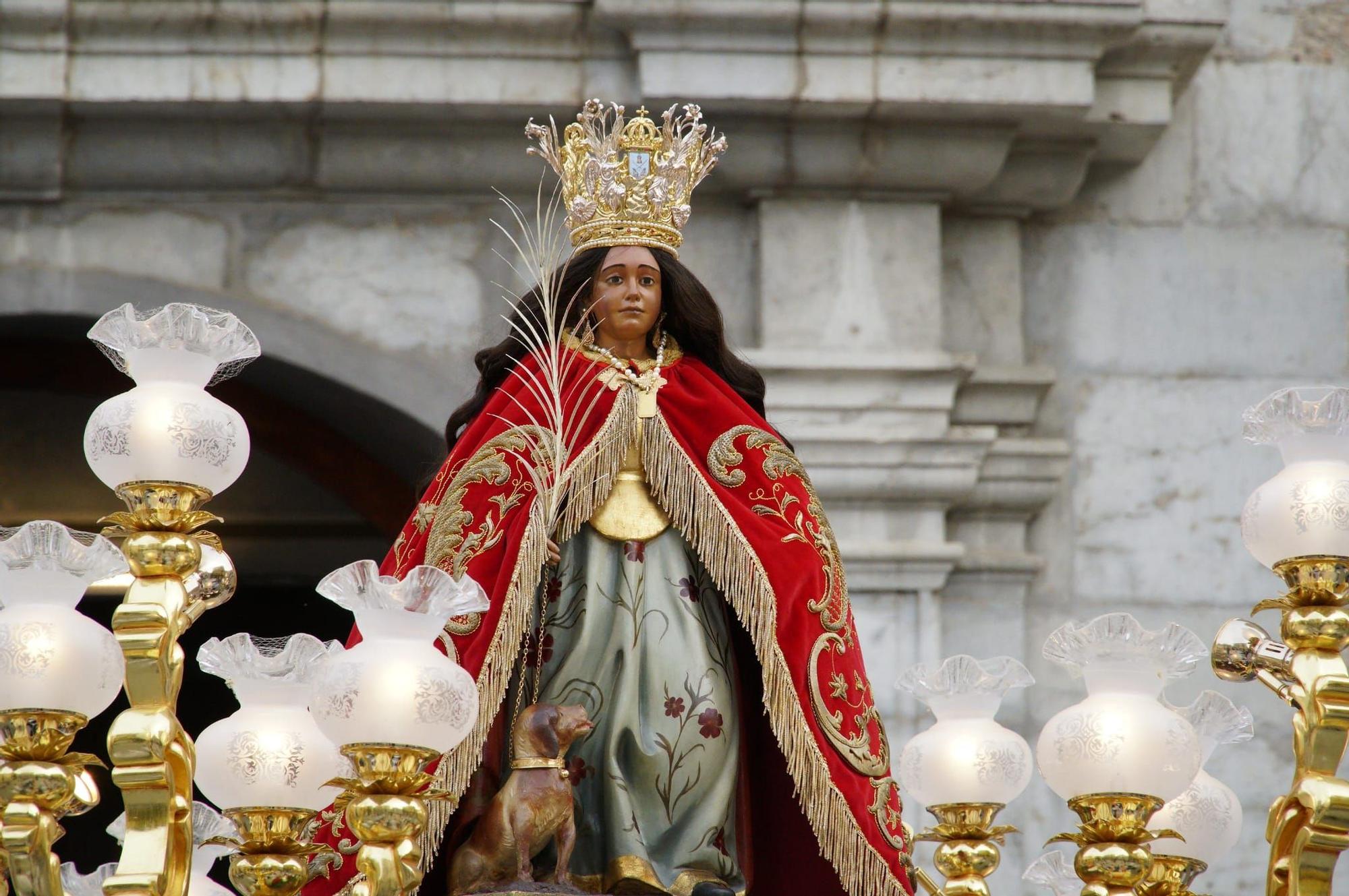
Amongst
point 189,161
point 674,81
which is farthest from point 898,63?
point 189,161

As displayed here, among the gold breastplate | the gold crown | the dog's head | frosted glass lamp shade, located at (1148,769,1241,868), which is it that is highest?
the gold crown

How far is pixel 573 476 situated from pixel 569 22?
6.23ft

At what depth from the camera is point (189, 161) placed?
18.0 feet

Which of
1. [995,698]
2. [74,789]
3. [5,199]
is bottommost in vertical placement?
[74,789]

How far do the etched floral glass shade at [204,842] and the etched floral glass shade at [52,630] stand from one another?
62cm

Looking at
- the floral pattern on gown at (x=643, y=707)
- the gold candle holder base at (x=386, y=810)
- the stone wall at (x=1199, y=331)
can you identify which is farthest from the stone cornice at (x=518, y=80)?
the gold candle holder base at (x=386, y=810)

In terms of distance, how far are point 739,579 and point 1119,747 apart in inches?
32.3

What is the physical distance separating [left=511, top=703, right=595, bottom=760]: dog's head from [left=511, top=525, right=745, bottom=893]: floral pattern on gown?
166mm

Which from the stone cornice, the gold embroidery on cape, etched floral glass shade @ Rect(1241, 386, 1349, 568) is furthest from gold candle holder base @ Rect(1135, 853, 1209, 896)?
the stone cornice

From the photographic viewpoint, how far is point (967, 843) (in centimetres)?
359

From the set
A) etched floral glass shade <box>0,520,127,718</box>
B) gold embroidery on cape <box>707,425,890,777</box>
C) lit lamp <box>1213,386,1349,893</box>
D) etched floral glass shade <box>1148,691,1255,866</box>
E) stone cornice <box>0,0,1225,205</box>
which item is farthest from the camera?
stone cornice <box>0,0,1225,205</box>

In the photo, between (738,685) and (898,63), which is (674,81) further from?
(738,685)

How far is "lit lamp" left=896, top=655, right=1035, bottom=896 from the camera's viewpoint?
11.6ft

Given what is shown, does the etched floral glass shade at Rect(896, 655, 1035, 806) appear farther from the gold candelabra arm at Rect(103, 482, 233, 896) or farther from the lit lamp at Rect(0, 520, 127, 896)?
the lit lamp at Rect(0, 520, 127, 896)
